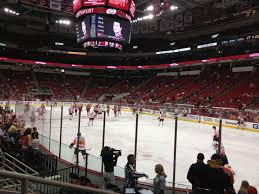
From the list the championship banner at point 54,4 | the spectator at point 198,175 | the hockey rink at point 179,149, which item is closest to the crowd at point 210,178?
the spectator at point 198,175

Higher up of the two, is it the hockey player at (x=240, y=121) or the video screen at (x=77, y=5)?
the video screen at (x=77, y=5)

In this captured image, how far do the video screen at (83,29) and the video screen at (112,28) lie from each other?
0.69 m

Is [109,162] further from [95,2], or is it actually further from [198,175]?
[95,2]

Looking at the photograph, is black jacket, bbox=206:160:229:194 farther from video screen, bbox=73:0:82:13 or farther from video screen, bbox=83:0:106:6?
video screen, bbox=73:0:82:13

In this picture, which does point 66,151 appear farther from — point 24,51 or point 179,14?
point 24,51

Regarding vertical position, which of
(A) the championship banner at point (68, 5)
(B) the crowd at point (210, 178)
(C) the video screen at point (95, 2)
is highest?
(A) the championship banner at point (68, 5)

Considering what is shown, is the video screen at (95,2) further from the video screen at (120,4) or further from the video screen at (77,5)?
the video screen at (77,5)

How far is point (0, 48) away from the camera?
47.7 meters

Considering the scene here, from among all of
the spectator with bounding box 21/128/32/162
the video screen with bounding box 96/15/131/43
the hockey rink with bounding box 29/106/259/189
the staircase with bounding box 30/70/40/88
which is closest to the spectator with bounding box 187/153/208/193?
the hockey rink with bounding box 29/106/259/189

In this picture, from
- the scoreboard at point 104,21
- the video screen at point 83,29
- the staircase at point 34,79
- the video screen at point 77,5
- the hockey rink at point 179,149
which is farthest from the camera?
the staircase at point 34,79

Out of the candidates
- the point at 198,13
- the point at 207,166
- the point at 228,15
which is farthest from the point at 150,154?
the point at 198,13

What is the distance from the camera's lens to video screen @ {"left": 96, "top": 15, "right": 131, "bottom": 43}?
50.2 feet

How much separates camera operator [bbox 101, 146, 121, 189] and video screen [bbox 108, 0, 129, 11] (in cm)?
1023

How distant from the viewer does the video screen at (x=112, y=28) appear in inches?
603
